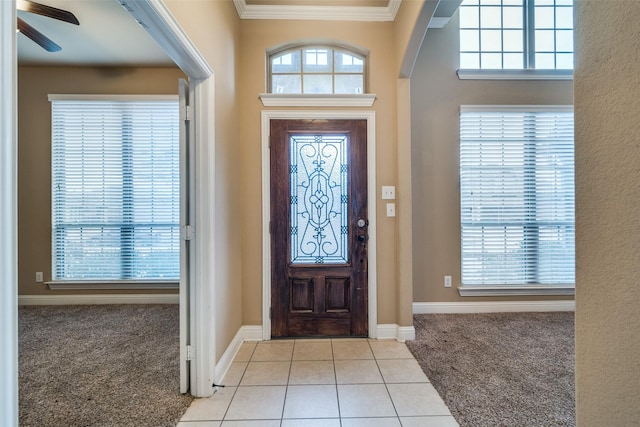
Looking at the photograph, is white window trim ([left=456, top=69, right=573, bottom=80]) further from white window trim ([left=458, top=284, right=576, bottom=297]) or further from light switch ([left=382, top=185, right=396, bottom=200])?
white window trim ([left=458, top=284, right=576, bottom=297])

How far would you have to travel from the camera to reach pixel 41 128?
11.5 ft

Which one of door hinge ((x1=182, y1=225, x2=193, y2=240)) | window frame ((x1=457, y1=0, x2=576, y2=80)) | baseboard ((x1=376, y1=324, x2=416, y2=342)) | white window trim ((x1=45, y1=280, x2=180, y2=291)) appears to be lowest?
baseboard ((x1=376, y1=324, x2=416, y2=342))

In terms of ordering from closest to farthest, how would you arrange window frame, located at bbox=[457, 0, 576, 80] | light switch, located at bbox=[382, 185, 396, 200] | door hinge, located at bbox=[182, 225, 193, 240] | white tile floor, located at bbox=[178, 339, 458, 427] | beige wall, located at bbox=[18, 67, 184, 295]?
white tile floor, located at bbox=[178, 339, 458, 427] → door hinge, located at bbox=[182, 225, 193, 240] → light switch, located at bbox=[382, 185, 396, 200] → window frame, located at bbox=[457, 0, 576, 80] → beige wall, located at bbox=[18, 67, 184, 295]

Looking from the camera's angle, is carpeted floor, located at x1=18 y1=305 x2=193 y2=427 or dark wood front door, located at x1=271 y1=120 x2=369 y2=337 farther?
dark wood front door, located at x1=271 y1=120 x2=369 y2=337

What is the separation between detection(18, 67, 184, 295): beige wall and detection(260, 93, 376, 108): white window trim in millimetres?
1703

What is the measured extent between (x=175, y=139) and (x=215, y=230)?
86.4 inches

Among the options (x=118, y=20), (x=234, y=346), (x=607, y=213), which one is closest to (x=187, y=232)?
(x=234, y=346)

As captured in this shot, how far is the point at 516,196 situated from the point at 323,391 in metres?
2.99

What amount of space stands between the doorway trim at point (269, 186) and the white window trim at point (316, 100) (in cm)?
7

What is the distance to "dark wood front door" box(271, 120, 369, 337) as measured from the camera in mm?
2682

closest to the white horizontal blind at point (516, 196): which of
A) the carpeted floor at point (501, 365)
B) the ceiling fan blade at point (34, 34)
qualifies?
the carpeted floor at point (501, 365)

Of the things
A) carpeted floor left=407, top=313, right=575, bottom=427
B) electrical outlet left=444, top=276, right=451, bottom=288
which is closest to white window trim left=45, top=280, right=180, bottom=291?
carpeted floor left=407, top=313, right=575, bottom=427

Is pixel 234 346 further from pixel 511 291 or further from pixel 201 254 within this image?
pixel 511 291

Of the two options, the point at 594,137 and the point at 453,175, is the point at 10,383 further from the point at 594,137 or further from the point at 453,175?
the point at 453,175
